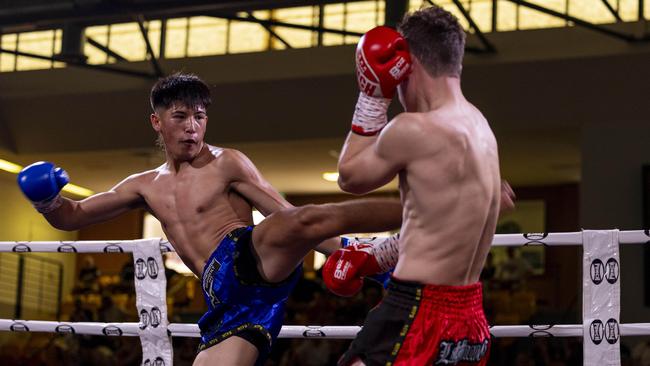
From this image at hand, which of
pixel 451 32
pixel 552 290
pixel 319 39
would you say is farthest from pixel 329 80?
pixel 451 32

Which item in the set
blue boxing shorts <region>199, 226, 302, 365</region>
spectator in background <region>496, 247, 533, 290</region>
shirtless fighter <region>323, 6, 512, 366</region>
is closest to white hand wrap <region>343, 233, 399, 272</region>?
shirtless fighter <region>323, 6, 512, 366</region>

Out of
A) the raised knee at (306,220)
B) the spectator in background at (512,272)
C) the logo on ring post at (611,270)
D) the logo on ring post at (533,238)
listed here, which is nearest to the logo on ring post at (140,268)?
the raised knee at (306,220)

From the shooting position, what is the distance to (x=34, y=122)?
1051cm

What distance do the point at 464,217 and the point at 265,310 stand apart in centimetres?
101

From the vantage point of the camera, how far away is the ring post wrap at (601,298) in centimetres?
296

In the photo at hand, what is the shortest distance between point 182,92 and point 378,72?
115 cm

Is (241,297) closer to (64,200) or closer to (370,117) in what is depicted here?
(64,200)

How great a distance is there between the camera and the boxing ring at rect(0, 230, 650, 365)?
2.98 m

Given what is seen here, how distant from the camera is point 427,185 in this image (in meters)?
1.98

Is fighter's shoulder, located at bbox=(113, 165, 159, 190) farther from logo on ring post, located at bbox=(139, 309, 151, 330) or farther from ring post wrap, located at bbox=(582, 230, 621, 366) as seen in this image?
ring post wrap, located at bbox=(582, 230, 621, 366)

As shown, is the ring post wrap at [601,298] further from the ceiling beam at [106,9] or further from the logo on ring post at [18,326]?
the ceiling beam at [106,9]

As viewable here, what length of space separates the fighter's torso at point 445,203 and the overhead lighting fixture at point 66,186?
394 inches

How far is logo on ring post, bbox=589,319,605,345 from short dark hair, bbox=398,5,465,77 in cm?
129

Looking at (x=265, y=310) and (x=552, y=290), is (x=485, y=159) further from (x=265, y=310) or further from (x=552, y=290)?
(x=552, y=290)
